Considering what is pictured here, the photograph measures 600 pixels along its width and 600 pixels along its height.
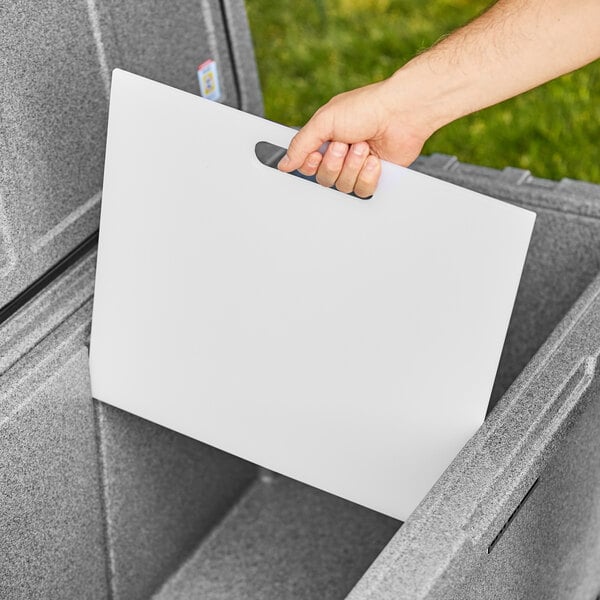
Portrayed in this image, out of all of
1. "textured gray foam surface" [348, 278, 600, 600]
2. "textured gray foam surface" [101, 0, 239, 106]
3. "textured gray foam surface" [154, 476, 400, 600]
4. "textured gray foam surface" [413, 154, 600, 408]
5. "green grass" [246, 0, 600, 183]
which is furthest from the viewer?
"green grass" [246, 0, 600, 183]

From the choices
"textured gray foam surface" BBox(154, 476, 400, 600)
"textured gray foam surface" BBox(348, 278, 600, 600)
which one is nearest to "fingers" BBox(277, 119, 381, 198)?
"textured gray foam surface" BBox(348, 278, 600, 600)

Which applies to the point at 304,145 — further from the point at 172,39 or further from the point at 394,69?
the point at 394,69

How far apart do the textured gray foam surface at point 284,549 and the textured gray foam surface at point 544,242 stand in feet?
0.95

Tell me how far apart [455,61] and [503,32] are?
5 centimetres

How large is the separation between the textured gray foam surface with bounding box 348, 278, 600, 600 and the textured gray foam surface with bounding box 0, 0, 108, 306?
0.45m

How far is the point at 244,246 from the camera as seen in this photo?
92 centimetres

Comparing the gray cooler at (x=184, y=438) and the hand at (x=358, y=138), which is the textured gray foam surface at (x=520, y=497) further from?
the hand at (x=358, y=138)

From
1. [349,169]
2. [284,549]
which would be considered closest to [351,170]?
[349,169]

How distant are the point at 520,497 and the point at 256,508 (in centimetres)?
64

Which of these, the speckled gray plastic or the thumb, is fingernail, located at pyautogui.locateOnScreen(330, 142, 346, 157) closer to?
the thumb

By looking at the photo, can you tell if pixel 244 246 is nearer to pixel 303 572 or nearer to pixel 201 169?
pixel 201 169

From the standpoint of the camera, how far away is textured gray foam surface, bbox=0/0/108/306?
0.95 m

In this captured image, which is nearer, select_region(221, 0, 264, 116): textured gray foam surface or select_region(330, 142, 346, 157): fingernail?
select_region(330, 142, 346, 157): fingernail

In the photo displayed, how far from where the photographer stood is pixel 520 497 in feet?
2.69
